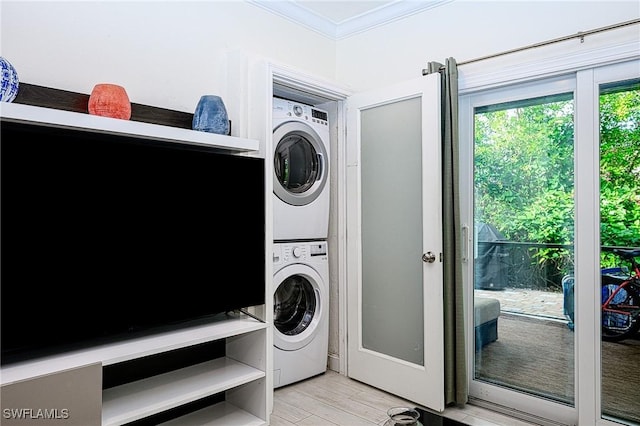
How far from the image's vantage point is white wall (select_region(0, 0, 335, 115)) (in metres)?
2.00

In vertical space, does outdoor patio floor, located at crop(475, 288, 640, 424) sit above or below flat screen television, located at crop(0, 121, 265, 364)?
below

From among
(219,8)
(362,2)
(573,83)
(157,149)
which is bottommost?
(157,149)

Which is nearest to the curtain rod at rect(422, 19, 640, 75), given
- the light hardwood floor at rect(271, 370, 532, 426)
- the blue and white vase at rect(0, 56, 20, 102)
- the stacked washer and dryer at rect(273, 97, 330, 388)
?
the stacked washer and dryer at rect(273, 97, 330, 388)

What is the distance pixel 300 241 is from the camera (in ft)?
10.3

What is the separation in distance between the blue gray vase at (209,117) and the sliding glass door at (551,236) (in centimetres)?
154

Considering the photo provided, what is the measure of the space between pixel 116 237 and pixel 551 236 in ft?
7.67

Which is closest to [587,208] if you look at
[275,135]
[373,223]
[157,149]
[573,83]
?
[573,83]

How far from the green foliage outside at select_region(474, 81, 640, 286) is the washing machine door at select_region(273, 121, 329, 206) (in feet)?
3.64

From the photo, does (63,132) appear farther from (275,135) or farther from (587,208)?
(587,208)

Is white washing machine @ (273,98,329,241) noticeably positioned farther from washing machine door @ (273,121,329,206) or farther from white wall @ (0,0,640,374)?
white wall @ (0,0,640,374)

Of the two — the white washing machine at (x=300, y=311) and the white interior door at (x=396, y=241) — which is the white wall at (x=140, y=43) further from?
the white washing machine at (x=300, y=311)

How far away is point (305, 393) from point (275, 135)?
1759mm

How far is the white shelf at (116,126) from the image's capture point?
1.67 meters

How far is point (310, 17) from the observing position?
3250mm
